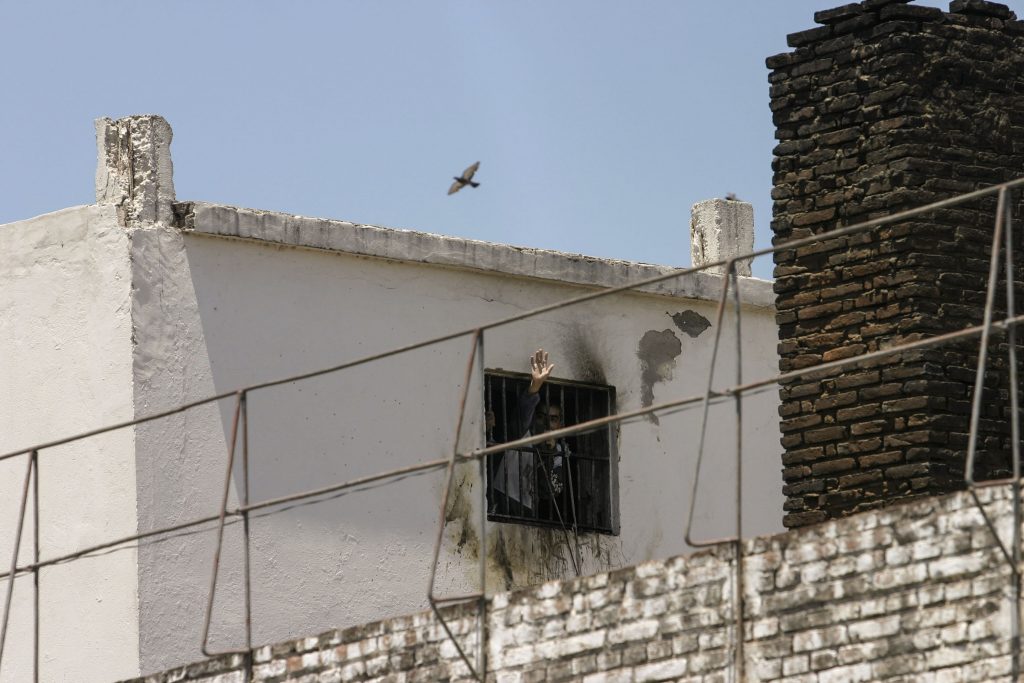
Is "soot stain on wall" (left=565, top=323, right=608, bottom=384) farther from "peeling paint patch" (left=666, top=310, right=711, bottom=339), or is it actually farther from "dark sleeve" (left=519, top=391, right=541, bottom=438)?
"peeling paint patch" (left=666, top=310, right=711, bottom=339)

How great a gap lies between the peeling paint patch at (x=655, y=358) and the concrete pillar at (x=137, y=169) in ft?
13.0

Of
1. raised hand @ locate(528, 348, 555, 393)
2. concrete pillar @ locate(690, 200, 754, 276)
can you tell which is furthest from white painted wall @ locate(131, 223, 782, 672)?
concrete pillar @ locate(690, 200, 754, 276)

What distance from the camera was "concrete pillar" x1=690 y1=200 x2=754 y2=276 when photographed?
18.5 meters

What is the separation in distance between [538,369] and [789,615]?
695 cm

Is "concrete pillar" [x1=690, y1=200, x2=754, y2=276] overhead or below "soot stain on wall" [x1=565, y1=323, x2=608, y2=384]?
overhead

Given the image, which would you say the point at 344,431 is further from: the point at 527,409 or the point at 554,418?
the point at 554,418

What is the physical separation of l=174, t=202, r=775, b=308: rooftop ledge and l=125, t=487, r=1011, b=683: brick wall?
498 centimetres

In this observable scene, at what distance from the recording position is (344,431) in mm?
16062

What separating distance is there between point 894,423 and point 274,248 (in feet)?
16.4

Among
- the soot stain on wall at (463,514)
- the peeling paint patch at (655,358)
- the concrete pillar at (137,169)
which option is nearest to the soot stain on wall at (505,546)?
the soot stain on wall at (463,514)

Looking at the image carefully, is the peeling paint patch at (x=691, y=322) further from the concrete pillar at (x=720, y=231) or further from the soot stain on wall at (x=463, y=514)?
the soot stain on wall at (x=463, y=514)

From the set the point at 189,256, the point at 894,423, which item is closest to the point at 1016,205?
the point at 894,423

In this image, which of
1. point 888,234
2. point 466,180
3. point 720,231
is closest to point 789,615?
point 888,234

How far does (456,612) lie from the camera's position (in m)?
11.1
